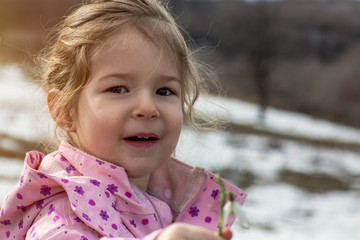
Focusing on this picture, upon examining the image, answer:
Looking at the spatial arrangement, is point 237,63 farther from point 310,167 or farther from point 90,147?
point 90,147

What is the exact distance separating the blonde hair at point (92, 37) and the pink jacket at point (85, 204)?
0.70ft

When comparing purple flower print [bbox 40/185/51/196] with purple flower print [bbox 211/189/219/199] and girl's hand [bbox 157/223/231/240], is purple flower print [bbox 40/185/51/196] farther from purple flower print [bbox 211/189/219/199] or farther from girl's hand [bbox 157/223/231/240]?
purple flower print [bbox 211/189/219/199]

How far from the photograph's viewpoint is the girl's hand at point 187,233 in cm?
105

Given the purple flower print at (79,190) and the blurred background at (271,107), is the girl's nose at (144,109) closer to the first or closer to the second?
the purple flower print at (79,190)

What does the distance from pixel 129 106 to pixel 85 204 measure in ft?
→ 1.12

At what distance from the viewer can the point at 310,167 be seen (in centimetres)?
1248

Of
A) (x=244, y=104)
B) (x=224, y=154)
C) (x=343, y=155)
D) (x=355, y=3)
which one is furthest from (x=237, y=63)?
(x=224, y=154)

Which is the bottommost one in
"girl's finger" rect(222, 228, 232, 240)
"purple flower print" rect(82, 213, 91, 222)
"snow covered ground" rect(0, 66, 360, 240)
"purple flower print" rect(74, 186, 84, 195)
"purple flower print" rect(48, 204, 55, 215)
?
"purple flower print" rect(48, 204, 55, 215)

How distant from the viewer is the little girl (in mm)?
1471

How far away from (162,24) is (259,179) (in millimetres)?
8977

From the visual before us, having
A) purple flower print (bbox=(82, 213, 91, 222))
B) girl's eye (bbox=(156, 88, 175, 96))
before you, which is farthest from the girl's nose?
purple flower print (bbox=(82, 213, 91, 222))

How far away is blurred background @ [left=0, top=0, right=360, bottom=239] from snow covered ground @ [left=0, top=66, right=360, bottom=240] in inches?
1.0

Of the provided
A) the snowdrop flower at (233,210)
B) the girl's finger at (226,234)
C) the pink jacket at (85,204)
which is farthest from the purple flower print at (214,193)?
the snowdrop flower at (233,210)

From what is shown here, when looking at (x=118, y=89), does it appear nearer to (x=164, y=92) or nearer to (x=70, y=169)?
(x=164, y=92)
